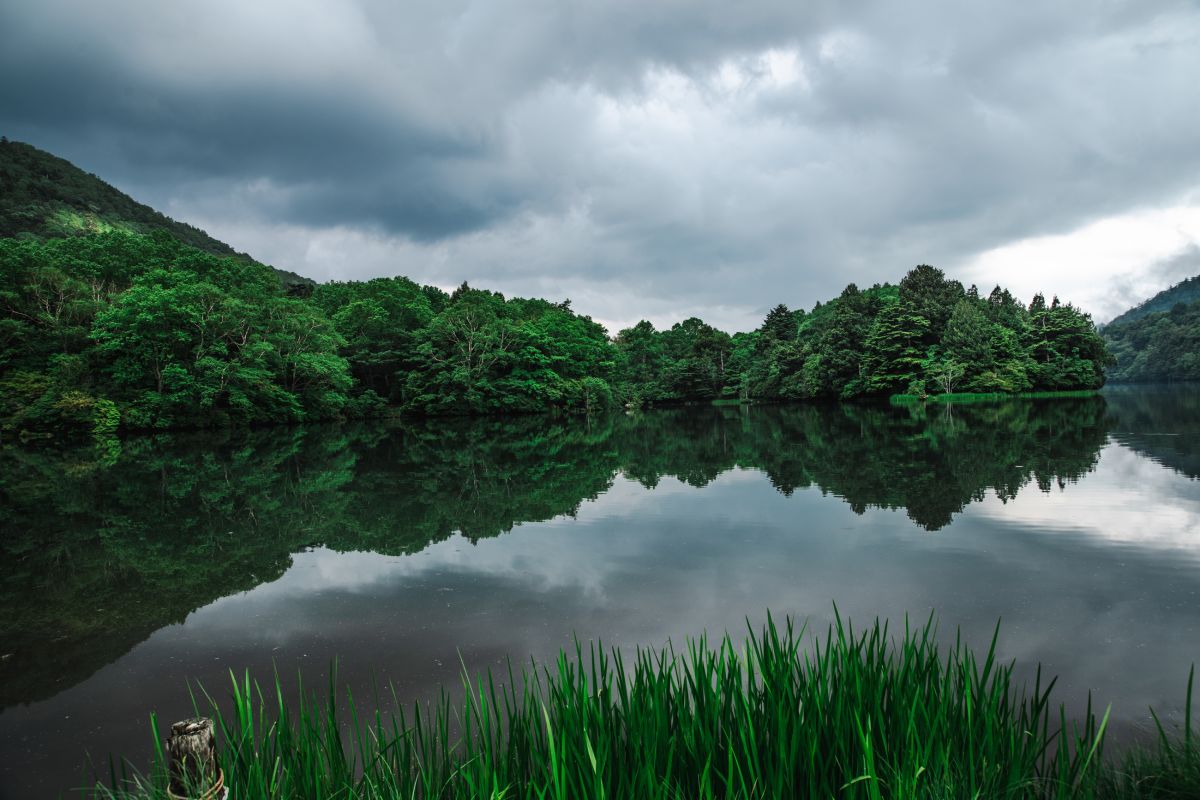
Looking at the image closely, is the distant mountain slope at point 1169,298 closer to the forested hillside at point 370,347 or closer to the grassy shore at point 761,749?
the forested hillside at point 370,347

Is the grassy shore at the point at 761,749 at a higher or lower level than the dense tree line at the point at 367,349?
lower

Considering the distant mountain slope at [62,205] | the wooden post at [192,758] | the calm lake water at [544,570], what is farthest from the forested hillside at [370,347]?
the wooden post at [192,758]

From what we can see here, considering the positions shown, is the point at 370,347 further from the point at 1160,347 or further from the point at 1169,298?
the point at 1169,298

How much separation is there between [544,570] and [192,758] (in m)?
→ 4.04

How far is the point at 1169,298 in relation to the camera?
143125 millimetres

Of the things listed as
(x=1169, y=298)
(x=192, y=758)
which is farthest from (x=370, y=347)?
(x=1169, y=298)

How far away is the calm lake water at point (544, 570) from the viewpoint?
11.9 feet

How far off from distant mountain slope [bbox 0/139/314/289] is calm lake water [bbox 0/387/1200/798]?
159 ft

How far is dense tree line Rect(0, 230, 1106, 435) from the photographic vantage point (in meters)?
25.0

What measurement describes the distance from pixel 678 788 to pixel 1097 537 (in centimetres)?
643

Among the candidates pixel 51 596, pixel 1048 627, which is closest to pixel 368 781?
pixel 1048 627

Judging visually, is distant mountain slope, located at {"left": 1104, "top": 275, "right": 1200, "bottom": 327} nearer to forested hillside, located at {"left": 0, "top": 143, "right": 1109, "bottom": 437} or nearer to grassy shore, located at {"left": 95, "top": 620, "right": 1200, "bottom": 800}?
forested hillside, located at {"left": 0, "top": 143, "right": 1109, "bottom": 437}

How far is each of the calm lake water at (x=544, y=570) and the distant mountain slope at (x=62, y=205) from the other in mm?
48486

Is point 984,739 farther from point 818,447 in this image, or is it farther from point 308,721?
point 818,447
